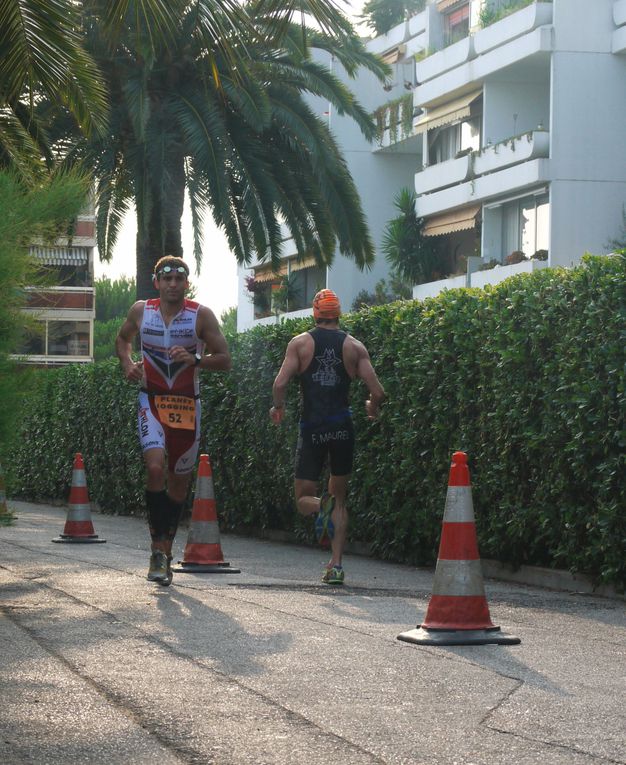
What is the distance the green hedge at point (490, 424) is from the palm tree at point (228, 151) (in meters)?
5.80

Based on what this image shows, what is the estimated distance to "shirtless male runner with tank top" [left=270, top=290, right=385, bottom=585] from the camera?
10.2 metres

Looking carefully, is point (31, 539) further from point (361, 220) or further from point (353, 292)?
point (353, 292)

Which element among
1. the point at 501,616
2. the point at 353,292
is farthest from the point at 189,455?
the point at 353,292

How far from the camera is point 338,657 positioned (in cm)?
639

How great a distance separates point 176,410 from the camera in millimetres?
9633

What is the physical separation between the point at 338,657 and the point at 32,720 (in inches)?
70.9

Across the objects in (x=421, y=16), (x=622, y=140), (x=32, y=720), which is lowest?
(x=32, y=720)

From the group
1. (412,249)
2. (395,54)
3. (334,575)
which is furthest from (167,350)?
(395,54)

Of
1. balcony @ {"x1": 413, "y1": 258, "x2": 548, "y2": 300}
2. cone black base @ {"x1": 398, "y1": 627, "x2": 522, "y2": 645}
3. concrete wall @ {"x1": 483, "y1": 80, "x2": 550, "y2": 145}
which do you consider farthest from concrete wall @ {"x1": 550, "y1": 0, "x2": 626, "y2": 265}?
cone black base @ {"x1": 398, "y1": 627, "x2": 522, "y2": 645}

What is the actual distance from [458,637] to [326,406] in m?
3.53

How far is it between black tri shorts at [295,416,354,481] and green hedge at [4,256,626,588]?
1.31 meters

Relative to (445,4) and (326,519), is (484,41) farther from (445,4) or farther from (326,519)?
(326,519)

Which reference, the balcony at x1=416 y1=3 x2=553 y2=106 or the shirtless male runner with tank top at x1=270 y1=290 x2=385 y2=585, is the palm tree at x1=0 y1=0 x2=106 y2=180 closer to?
the shirtless male runner with tank top at x1=270 y1=290 x2=385 y2=585

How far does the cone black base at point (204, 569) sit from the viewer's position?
34.7 feet
